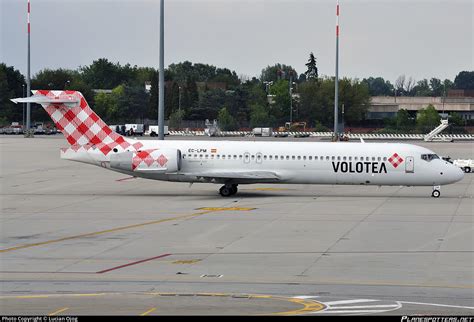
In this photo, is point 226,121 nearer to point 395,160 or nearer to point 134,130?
point 134,130

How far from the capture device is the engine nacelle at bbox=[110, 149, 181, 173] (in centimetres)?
4719

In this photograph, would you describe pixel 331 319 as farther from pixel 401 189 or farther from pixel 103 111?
pixel 103 111

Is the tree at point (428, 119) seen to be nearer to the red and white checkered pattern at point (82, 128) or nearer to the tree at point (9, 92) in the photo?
the tree at point (9, 92)

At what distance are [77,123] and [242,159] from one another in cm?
887

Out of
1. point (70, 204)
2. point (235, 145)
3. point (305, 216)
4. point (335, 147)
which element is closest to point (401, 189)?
point (335, 147)

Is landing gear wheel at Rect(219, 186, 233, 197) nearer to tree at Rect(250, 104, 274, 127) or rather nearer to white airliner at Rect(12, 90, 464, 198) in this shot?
white airliner at Rect(12, 90, 464, 198)

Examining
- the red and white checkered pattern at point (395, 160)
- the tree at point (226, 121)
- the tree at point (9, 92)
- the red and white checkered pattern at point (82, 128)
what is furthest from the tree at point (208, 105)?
the red and white checkered pattern at point (395, 160)

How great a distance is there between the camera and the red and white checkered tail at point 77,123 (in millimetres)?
47812

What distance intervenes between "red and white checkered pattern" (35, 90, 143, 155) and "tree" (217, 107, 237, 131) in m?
113

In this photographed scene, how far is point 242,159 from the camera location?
47875 millimetres

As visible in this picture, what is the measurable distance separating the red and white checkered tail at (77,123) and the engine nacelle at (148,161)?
62 centimetres

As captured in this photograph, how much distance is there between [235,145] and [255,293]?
25.9 m

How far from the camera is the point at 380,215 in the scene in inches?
1593

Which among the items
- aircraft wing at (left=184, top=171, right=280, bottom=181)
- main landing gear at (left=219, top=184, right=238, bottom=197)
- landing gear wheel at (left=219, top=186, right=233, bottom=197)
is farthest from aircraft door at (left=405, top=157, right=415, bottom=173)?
landing gear wheel at (left=219, top=186, right=233, bottom=197)
